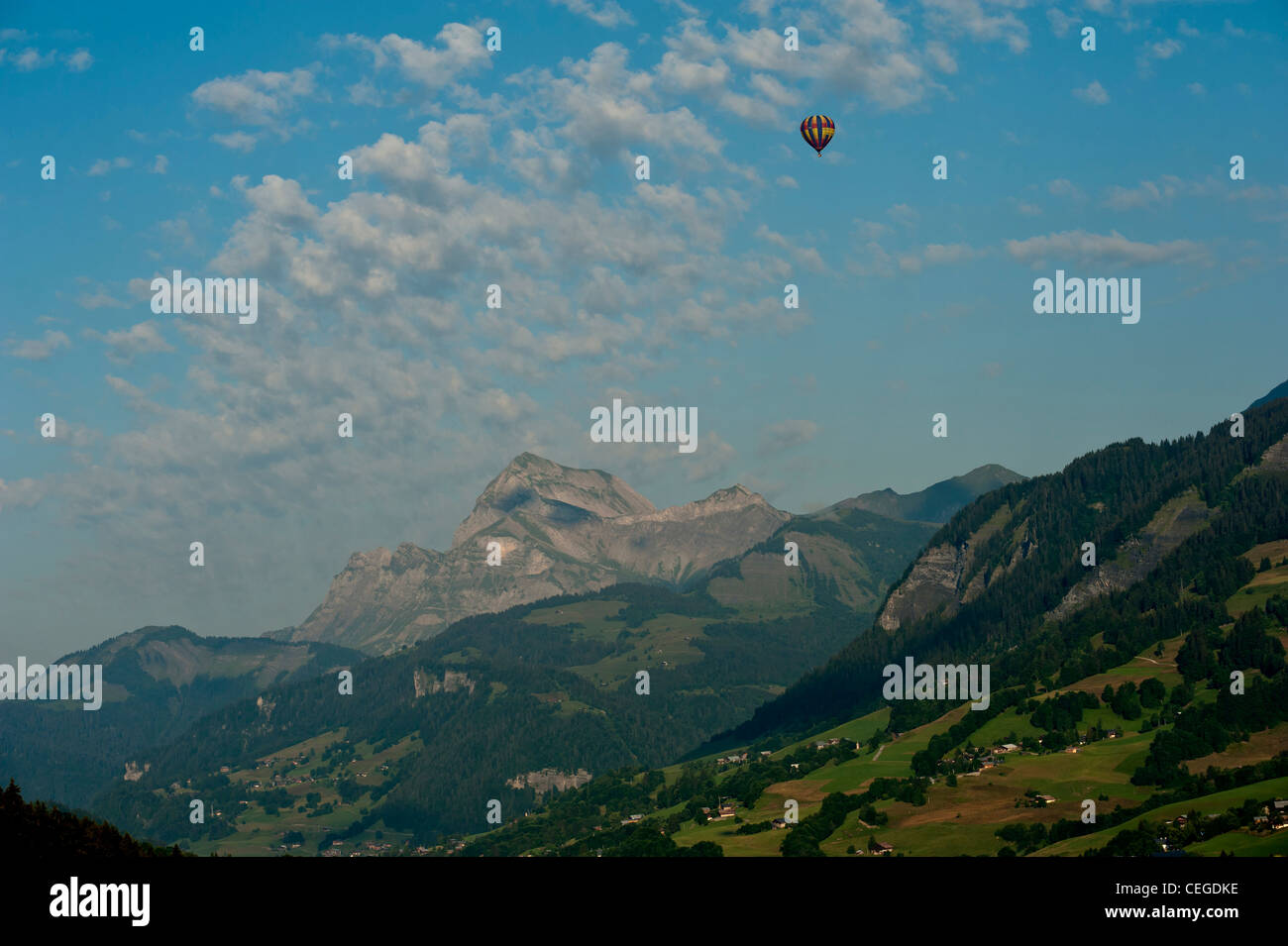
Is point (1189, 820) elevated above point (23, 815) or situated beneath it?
situated beneath
